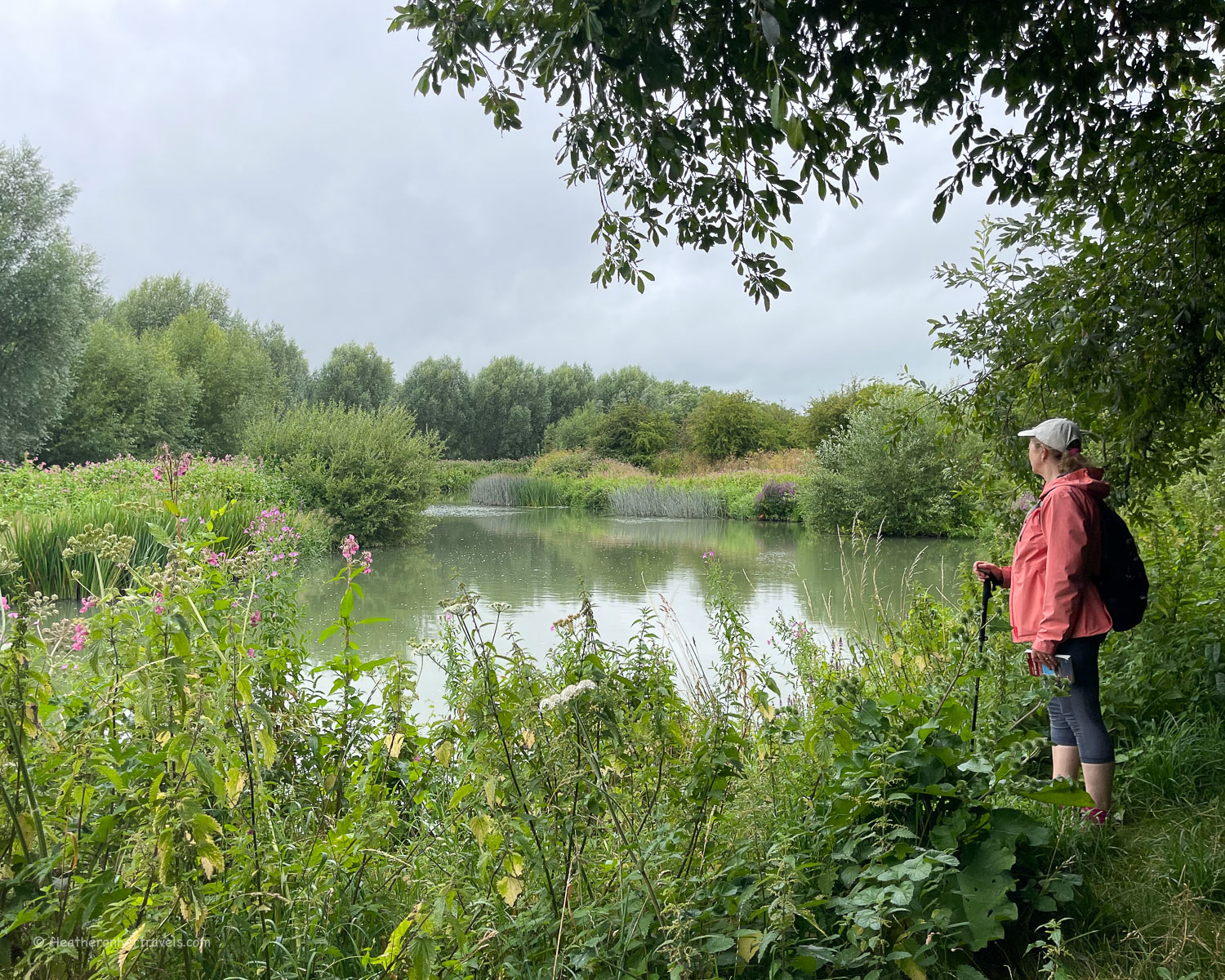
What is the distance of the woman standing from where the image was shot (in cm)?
266

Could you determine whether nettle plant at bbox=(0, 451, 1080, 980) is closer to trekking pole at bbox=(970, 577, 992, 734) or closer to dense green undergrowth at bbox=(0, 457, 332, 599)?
trekking pole at bbox=(970, 577, 992, 734)

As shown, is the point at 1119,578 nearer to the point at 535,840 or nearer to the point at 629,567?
the point at 535,840

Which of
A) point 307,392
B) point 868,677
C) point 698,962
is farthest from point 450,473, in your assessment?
point 698,962

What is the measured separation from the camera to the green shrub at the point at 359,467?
54.6 ft

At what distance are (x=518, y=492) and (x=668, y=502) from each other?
28.1 ft

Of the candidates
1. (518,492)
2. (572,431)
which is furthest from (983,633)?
(572,431)

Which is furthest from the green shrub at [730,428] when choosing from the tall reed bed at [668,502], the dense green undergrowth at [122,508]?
the dense green undergrowth at [122,508]

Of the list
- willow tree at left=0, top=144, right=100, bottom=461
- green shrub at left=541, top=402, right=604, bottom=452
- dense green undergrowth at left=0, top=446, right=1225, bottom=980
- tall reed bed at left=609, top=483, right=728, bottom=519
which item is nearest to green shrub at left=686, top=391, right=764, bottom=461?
tall reed bed at left=609, top=483, right=728, bottom=519

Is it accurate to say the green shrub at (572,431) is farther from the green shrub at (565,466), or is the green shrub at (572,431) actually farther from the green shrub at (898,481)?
the green shrub at (898,481)

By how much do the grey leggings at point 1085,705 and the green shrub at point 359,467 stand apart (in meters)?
15.2

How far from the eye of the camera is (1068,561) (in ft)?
8.86

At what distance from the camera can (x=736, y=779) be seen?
2.11 meters

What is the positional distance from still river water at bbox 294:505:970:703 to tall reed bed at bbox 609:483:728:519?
138 inches

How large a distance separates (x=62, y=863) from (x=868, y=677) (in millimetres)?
3557
